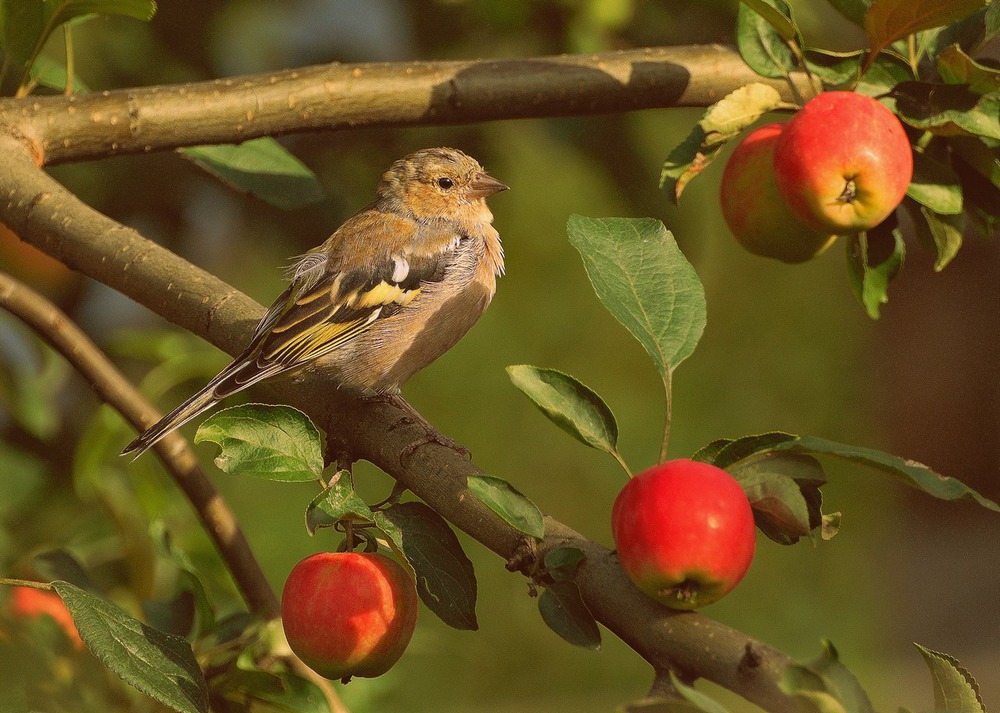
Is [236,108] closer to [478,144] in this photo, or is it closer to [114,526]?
[114,526]

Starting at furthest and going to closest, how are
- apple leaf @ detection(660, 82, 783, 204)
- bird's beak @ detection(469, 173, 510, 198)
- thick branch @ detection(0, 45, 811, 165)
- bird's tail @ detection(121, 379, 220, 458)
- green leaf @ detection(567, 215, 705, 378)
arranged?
bird's beak @ detection(469, 173, 510, 198) → thick branch @ detection(0, 45, 811, 165) → bird's tail @ detection(121, 379, 220, 458) → apple leaf @ detection(660, 82, 783, 204) → green leaf @ detection(567, 215, 705, 378)

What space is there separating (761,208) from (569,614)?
90cm

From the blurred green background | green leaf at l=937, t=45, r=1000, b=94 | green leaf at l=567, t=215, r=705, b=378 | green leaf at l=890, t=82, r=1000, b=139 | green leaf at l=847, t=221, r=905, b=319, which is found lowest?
the blurred green background

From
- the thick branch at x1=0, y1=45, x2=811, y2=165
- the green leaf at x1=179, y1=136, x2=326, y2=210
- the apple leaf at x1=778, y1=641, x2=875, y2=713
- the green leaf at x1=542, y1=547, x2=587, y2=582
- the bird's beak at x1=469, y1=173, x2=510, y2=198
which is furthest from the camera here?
the bird's beak at x1=469, y1=173, x2=510, y2=198

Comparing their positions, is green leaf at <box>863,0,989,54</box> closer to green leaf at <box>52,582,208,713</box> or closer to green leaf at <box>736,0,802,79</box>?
green leaf at <box>736,0,802,79</box>

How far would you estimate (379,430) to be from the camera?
164cm

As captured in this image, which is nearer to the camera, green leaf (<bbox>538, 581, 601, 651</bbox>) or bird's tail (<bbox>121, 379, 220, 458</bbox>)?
green leaf (<bbox>538, 581, 601, 651</bbox>)

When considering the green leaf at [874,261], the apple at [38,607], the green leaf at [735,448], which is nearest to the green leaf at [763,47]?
the green leaf at [874,261]

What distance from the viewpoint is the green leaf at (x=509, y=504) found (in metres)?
1.17

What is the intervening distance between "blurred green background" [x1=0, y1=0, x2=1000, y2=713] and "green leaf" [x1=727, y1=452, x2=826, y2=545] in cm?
118

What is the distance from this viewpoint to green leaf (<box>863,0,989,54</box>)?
164cm

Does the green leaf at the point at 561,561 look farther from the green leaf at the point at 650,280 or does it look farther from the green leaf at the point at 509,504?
the green leaf at the point at 650,280

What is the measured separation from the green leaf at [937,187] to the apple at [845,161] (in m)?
0.13

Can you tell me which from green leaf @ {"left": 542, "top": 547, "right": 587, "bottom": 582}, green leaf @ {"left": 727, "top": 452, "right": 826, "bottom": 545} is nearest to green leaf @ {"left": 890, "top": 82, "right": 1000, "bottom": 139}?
green leaf @ {"left": 727, "top": 452, "right": 826, "bottom": 545}
